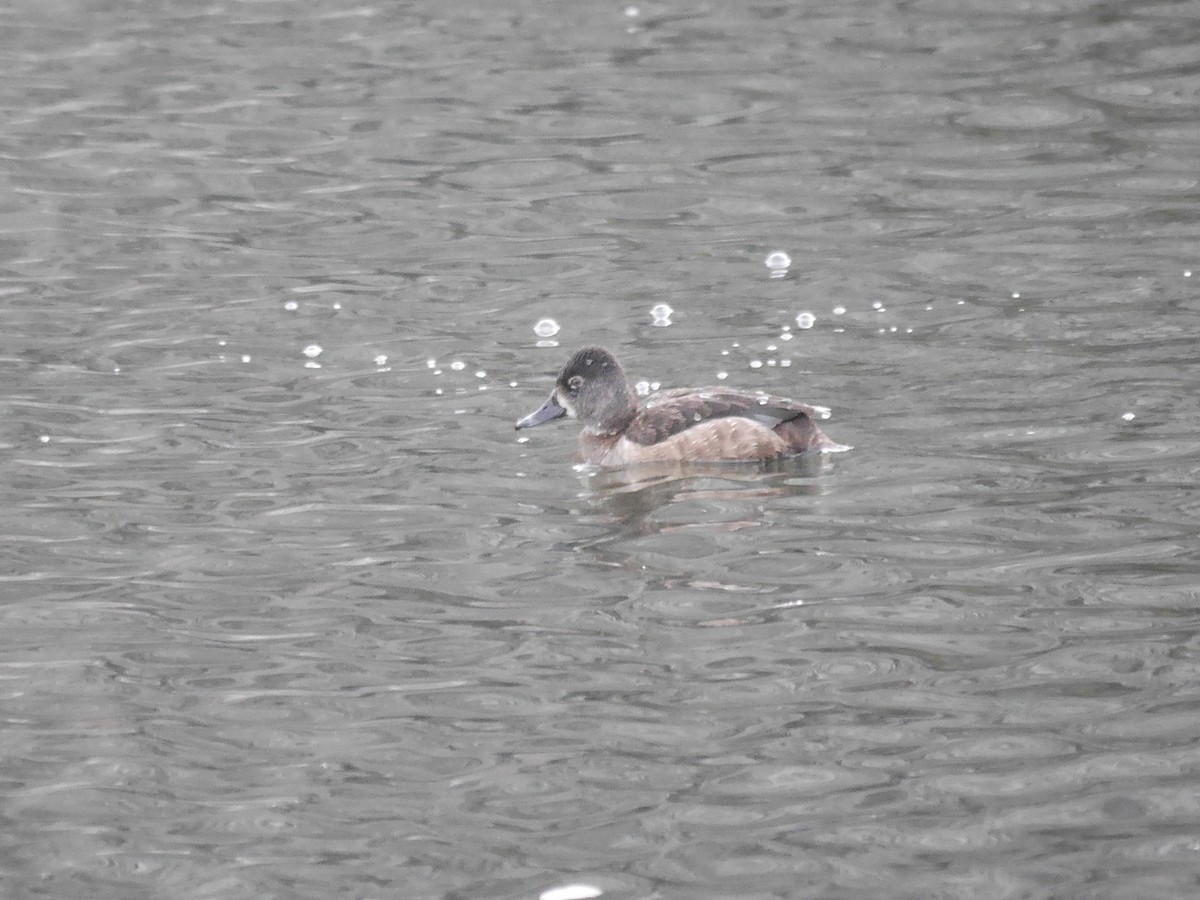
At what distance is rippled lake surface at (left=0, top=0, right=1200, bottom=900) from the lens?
682 centimetres

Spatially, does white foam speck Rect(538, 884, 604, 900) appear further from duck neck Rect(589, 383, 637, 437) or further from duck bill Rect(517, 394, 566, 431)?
duck bill Rect(517, 394, 566, 431)

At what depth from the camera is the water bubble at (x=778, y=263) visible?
14.3 meters

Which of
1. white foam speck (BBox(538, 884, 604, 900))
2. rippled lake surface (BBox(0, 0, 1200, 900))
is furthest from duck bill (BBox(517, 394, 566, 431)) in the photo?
white foam speck (BBox(538, 884, 604, 900))

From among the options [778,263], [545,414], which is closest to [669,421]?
[545,414]

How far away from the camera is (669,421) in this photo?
10656mm

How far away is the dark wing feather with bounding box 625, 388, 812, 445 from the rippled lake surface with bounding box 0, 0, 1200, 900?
11.3 inches

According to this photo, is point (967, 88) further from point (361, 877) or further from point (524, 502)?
point (361, 877)

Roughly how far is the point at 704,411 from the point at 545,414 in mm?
1057

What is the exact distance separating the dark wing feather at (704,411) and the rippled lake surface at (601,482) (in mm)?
288

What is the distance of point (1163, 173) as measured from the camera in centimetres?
1596

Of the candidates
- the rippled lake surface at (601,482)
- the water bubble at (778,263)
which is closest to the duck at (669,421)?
the rippled lake surface at (601,482)

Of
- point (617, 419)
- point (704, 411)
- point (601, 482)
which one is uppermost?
point (704, 411)

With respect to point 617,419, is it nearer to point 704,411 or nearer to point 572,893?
point 704,411

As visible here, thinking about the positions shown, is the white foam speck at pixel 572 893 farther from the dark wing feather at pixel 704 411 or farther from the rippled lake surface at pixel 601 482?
the dark wing feather at pixel 704 411
